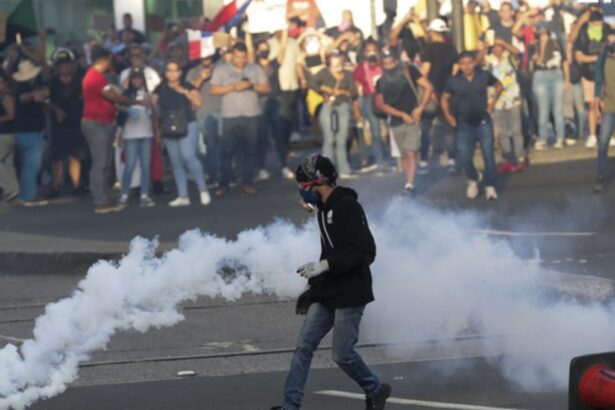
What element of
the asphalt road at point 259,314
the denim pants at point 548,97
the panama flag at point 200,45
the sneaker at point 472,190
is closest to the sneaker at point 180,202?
the asphalt road at point 259,314

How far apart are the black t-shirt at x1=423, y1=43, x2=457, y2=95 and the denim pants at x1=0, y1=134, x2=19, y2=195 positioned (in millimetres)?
5491

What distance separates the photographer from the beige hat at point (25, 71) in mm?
19141

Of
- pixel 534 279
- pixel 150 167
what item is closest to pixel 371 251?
pixel 534 279

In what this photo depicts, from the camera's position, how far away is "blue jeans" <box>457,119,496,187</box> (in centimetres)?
1742

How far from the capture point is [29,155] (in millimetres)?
19125

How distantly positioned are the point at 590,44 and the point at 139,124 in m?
6.93

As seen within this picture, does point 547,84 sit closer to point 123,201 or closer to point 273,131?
point 273,131

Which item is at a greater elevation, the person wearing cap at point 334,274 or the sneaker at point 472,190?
the person wearing cap at point 334,274

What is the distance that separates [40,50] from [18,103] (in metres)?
1.99

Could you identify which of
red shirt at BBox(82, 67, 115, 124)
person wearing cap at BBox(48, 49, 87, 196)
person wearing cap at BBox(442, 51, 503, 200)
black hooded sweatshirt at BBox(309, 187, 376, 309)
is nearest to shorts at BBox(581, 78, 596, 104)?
person wearing cap at BBox(442, 51, 503, 200)

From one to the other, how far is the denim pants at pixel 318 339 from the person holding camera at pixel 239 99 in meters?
10.4

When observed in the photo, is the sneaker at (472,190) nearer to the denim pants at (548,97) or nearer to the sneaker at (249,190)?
the sneaker at (249,190)

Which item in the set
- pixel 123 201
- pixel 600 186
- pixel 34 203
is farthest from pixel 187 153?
pixel 600 186

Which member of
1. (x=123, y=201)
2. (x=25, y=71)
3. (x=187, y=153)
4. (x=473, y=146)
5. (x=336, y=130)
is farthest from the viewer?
(x=336, y=130)
